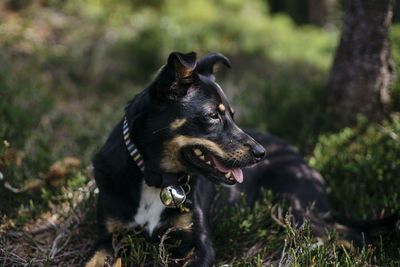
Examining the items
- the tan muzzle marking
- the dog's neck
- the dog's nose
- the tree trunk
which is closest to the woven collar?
the dog's neck

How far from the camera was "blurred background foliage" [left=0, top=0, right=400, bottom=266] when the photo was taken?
3.96m

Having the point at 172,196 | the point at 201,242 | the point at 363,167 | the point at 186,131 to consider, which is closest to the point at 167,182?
the point at 172,196

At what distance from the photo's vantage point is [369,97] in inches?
183

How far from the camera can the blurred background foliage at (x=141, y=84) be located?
396cm

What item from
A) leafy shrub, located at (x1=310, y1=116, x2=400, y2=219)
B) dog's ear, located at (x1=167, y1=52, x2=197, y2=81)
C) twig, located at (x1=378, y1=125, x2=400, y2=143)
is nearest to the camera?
dog's ear, located at (x1=167, y1=52, x2=197, y2=81)

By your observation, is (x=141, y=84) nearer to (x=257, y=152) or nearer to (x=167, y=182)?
(x=167, y=182)

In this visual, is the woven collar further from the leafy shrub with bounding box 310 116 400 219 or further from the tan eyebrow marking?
the leafy shrub with bounding box 310 116 400 219

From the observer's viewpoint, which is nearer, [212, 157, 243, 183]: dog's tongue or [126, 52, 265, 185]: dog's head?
[126, 52, 265, 185]: dog's head

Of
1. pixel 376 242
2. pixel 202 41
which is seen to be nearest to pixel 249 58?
pixel 202 41

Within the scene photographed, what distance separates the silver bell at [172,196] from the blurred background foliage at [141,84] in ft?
4.30

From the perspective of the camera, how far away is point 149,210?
2770 millimetres

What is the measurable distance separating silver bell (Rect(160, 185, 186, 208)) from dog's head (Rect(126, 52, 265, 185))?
13cm

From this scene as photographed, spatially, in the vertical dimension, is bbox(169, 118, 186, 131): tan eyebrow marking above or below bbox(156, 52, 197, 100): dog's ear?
below

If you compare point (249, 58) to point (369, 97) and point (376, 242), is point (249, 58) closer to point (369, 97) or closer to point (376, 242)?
point (369, 97)
